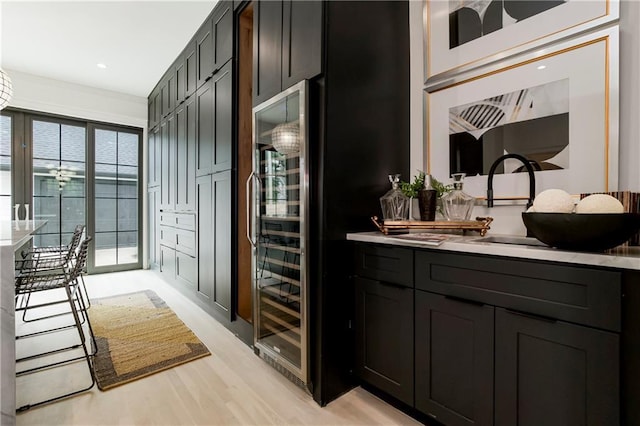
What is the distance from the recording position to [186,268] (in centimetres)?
358

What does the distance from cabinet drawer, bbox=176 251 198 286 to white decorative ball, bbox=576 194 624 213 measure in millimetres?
3224

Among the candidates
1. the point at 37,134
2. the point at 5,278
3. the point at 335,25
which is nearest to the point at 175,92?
the point at 37,134

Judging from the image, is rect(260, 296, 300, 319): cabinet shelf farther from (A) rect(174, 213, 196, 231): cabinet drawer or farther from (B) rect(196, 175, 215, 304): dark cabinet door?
(A) rect(174, 213, 196, 231): cabinet drawer

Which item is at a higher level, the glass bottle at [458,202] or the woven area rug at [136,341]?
the glass bottle at [458,202]

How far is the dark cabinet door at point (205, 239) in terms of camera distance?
298cm

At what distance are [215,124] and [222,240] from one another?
1.11 meters

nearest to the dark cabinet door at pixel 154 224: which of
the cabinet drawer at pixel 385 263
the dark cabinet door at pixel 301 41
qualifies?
the dark cabinet door at pixel 301 41

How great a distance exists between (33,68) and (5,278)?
4.36 metres

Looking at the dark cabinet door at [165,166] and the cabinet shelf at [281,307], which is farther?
the dark cabinet door at [165,166]

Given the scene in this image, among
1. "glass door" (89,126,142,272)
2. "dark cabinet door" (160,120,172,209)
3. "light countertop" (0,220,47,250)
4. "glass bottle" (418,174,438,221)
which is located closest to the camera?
"light countertop" (0,220,47,250)

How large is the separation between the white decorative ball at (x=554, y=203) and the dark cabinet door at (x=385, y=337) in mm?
664

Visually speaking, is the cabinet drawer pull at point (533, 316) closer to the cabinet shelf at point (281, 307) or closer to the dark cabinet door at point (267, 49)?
the cabinet shelf at point (281, 307)

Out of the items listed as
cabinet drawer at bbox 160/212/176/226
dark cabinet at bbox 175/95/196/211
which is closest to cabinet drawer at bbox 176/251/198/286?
cabinet drawer at bbox 160/212/176/226

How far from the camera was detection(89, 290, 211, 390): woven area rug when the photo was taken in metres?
2.06
